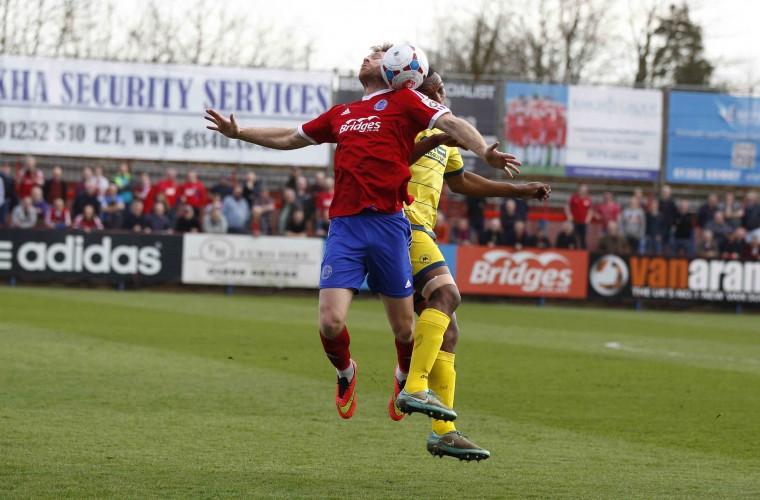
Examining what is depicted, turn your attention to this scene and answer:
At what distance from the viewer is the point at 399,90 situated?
7148 millimetres

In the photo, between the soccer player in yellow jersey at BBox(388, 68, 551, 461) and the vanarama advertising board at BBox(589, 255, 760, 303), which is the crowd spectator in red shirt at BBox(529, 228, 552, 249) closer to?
the vanarama advertising board at BBox(589, 255, 760, 303)

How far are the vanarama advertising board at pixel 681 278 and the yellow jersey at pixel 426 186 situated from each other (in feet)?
66.0

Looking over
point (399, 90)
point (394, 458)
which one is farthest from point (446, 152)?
point (394, 458)

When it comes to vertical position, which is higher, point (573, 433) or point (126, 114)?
point (126, 114)

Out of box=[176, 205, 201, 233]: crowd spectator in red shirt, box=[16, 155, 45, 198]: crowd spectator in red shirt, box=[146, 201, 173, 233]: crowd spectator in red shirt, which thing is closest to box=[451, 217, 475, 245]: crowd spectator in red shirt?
box=[176, 205, 201, 233]: crowd spectator in red shirt

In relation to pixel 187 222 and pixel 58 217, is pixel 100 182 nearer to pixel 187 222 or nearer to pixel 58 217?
pixel 58 217

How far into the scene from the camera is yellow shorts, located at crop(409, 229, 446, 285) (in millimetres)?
7637

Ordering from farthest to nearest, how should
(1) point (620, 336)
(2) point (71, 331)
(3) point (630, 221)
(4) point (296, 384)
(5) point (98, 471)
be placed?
1. (3) point (630, 221)
2. (1) point (620, 336)
3. (2) point (71, 331)
4. (4) point (296, 384)
5. (5) point (98, 471)

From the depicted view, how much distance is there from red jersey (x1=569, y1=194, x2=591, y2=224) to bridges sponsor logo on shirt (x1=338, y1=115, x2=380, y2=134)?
840 inches

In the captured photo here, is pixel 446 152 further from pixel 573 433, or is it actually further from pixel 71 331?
pixel 71 331

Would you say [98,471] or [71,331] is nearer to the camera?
[98,471]

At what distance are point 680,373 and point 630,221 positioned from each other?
15047 millimetres

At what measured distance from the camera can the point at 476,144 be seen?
21.7 ft

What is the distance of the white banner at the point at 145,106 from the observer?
95.8 ft
